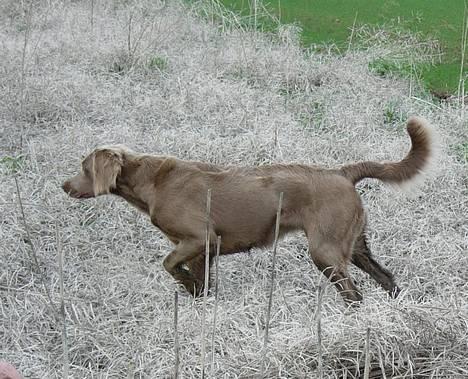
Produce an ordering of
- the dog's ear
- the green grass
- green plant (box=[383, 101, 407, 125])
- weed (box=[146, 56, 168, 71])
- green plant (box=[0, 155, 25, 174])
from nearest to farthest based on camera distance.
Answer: the dog's ear → green plant (box=[0, 155, 25, 174]) → green plant (box=[383, 101, 407, 125]) → weed (box=[146, 56, 168, 71]) → the green grass

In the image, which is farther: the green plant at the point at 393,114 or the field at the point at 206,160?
the green plant at the point at 393,114

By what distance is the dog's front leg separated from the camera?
4.54 m

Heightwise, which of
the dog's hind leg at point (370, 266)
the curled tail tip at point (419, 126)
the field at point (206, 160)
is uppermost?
the curled tail tip at point (419, 126)

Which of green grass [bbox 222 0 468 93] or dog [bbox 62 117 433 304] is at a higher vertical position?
dog [bbox 62 117 433 304]

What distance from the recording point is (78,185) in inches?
192

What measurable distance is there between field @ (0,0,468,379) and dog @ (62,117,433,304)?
154 mm

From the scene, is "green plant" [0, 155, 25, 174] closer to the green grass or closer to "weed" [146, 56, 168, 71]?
"weed" [146, 56, 168, 71]

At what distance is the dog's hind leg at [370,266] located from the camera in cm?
470

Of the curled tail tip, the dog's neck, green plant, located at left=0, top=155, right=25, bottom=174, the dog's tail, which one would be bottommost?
green plant, located at left=0, top=155, right=25, bottom=174

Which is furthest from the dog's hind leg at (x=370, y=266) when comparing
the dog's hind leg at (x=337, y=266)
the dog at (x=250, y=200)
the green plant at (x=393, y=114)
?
the green plant at (x=393, y=114)

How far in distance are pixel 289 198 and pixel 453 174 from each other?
2.24m

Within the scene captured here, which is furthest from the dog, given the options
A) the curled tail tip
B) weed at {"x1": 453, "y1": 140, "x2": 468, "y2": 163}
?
weed at {"x1": 453, "y1": 140, "x2": 468, "y2": 163}

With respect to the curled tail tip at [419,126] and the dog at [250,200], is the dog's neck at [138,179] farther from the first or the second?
the curled tail tip at [419,126]

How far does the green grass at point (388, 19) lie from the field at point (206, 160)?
48cm
